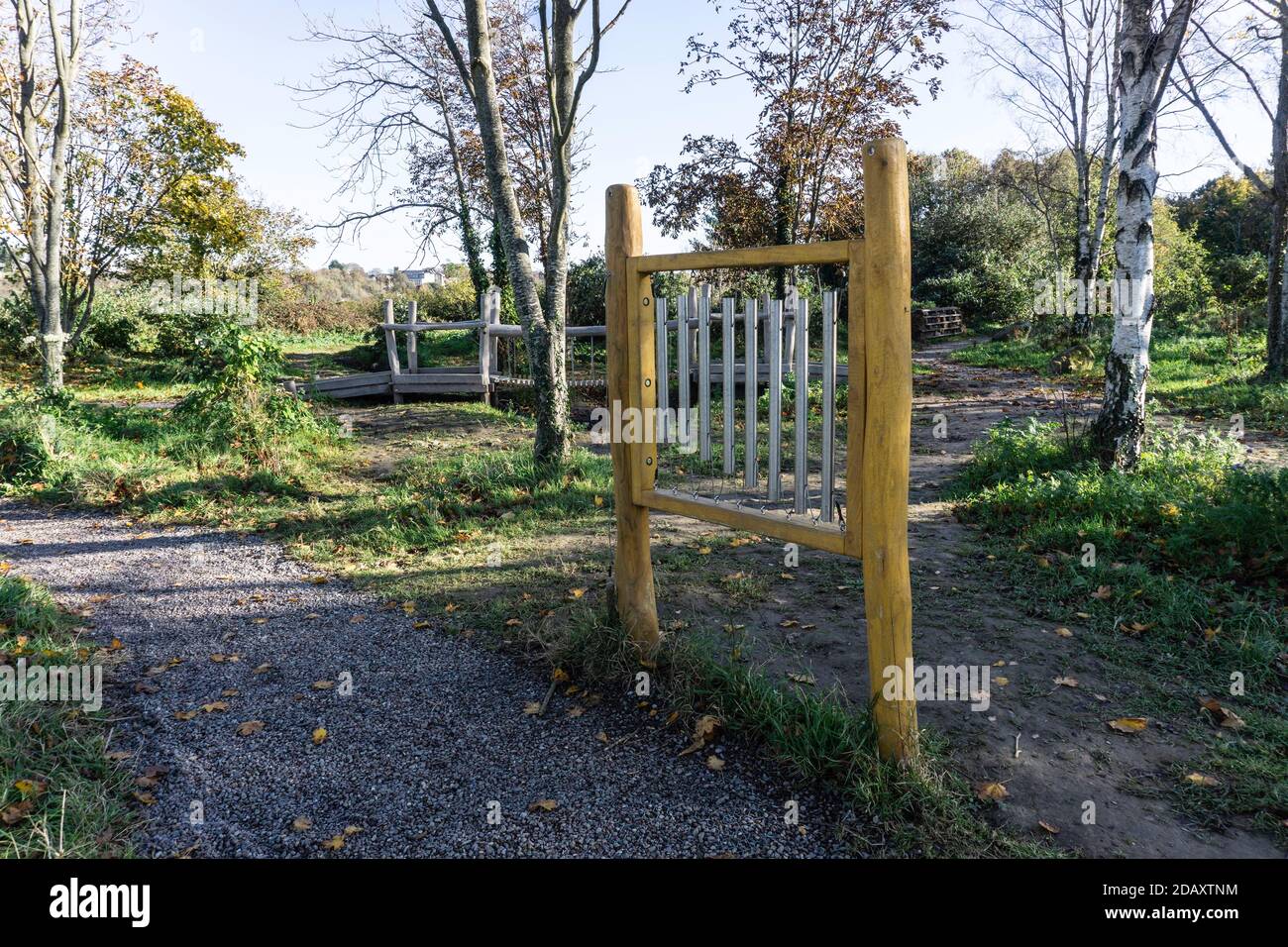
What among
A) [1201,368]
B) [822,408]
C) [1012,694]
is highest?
[1201,368]

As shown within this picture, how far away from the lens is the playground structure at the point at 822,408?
10.4 ft

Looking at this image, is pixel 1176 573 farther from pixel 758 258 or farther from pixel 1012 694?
pixel 758 258

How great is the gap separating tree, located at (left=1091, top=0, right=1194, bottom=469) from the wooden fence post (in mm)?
5041

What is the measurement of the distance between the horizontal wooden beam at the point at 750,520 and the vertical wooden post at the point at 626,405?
17 centimetres

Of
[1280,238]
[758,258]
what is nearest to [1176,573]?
[758,258]

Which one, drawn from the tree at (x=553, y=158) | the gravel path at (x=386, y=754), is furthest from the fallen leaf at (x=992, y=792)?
the tree at (x=553, y=158)

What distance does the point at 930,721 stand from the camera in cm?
393

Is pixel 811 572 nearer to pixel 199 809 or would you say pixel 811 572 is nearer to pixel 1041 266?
pixel 199 809

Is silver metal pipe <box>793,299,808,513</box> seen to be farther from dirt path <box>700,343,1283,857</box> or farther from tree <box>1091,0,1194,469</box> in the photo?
tree <box>1091,0,1194,469</box>

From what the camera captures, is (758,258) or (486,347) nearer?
(758,258)

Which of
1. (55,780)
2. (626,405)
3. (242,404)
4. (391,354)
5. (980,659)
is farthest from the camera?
(391,354)

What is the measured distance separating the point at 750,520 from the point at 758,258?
1.19 meters

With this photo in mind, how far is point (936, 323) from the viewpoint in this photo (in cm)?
2206

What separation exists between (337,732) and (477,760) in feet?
2.61
